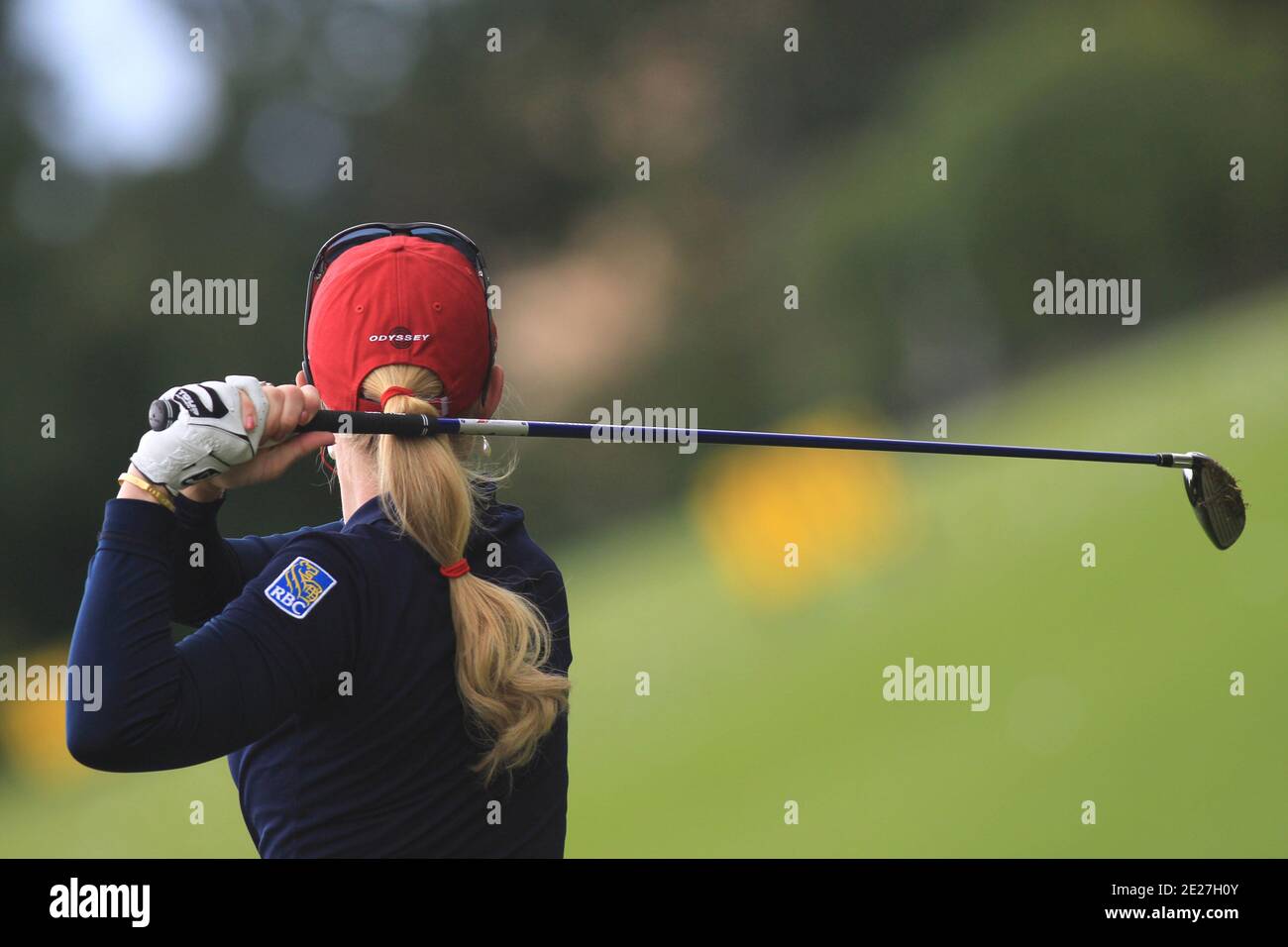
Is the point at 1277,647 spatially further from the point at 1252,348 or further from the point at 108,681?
the point at 108,681

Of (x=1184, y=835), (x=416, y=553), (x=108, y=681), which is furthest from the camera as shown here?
(x=1184, y=835)

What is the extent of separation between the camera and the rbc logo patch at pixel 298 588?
5.57 feet

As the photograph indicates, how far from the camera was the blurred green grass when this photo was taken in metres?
7.82

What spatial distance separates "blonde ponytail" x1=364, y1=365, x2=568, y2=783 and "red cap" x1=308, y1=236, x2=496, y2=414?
0.08 m

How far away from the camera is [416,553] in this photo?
1860 mm

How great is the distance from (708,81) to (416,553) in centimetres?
2060

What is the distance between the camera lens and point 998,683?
342 inches

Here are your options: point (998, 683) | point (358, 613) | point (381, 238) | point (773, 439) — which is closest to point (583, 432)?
point (773, 439)

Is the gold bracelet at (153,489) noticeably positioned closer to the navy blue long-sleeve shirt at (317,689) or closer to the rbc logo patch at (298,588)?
the navy blue long-sleeve shirt at (317,689)

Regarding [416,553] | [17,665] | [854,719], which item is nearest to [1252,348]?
[854,719]

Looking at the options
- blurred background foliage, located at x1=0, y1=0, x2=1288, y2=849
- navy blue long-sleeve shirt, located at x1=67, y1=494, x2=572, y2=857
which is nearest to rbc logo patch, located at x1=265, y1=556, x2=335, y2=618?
navy blue long-sleeve shirt, located at x1=67, y1=494, x2=572, y2=857

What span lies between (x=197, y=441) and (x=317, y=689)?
33 cm

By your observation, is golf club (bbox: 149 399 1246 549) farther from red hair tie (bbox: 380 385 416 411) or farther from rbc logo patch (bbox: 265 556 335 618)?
rbc logo patch (bbox: 265 556 335 618)

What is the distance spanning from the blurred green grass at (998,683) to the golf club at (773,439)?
4222mm
